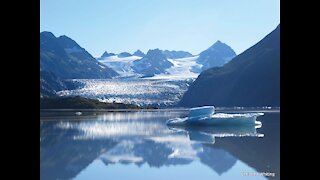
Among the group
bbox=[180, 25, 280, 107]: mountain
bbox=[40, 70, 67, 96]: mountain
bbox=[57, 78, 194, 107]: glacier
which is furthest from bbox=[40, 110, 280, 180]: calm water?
bbox=[40, 70, 67, 96]: mountain

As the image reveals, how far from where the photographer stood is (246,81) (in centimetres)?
10962

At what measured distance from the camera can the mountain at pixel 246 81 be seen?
105750 mm

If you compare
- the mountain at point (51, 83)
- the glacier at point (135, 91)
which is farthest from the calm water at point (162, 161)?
the mountain at point (51, 83)

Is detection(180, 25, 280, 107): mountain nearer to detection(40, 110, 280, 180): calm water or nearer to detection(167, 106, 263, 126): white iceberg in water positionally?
detection(167, 106, 263, 126): white iceberg in water

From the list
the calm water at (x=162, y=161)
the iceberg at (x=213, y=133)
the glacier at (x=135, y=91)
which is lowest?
the iceberg at (x=213, y=133)

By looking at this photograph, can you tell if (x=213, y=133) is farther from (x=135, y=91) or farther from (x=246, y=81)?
(x=135, y=91)

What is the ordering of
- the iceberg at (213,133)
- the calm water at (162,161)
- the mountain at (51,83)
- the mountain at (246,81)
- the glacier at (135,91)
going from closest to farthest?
the calm water at (162,161) → the iceberg at (213,133) → the mountain at (246,81) → the glacier at (135,91) → the mountain at (51,83)

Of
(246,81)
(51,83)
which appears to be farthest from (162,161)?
(51,83)

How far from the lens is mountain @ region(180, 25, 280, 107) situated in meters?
106

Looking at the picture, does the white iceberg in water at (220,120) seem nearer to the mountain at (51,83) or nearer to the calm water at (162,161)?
the calm water at (162,161)

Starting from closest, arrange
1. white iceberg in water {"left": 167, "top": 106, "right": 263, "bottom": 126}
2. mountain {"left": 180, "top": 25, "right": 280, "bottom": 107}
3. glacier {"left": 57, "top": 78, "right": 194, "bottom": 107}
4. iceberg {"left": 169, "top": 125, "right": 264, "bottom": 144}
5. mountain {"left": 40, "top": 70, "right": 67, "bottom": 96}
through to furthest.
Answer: iceberg {"left": 169, "top": 125, "right": 264, "bottom": 144} → white iceberg in water {"left": 167, "top": 106, "right": 263, "bottom": 126} → mountain {"left": 180, "top": 25, "right": 280, "bottom": 107} → glacier {"left": 57, "top": 78, "right": 194, "bottom": 107} → mountain {"left": 40, "top": 70, "right": 67, "bottom": 96}

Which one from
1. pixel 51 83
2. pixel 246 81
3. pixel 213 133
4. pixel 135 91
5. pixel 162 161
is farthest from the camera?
pixel 51 83
